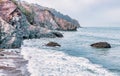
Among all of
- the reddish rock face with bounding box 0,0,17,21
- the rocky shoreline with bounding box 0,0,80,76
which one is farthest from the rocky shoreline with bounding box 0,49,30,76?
the reddish rock face with bounding box 0,0,17,21

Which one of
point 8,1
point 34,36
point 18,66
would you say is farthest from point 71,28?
point 18,66

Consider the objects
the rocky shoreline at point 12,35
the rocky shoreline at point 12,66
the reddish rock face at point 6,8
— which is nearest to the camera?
the rocky shoreline at point 12,66

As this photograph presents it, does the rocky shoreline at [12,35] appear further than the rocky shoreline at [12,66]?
Yes

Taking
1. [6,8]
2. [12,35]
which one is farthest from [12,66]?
[6,8]

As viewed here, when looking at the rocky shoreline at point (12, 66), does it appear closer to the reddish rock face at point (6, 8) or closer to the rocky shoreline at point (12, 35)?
the rocky shoreline at point (12, 35)

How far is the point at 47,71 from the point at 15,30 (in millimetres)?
25570

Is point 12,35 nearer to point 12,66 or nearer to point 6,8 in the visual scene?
point 6,8

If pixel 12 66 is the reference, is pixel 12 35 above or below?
above

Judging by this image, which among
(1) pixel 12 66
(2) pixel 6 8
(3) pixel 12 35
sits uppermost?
(2) pixel 6 8

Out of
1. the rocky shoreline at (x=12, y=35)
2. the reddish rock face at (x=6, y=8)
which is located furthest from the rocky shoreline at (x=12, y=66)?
the reddish rock face at (x=6, y=8)

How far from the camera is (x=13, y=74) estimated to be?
31516mm

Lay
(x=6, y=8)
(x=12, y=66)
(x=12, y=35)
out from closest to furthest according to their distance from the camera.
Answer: (x=12, y=66), (x=12, y=35), (x=6, y=8)

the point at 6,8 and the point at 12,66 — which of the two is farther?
the point at 6,8

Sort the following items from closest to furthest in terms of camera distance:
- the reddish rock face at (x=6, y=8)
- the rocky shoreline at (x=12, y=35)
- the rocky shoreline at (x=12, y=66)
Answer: the rocky shoreline at (x=12, y=66)
the rocky shoreline at (x=12, y=35)
the reddish rock face at (x=6, y=8)
